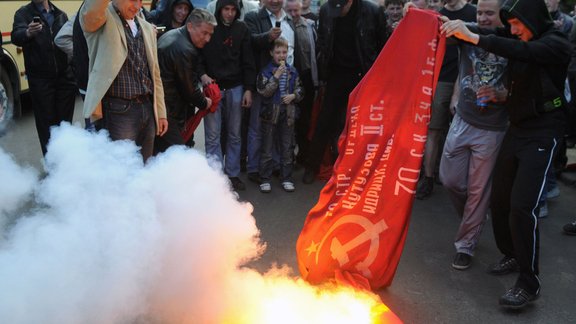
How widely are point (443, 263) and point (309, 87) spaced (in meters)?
3.09

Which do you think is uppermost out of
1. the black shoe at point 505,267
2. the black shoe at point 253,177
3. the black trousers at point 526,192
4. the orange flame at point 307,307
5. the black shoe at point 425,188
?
the black trousers at point 526,192

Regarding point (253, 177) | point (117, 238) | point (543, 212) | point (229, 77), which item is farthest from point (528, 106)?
point (253, 177)

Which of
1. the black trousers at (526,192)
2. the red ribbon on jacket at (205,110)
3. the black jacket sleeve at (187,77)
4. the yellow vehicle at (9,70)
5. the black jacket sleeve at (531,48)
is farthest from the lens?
the yellow vehicle at (9,70)

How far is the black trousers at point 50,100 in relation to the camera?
636 cm

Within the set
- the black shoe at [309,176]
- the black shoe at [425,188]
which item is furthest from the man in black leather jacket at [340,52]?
the black shoe at [425,188]

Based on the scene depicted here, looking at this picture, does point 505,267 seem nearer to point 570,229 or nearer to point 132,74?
point 570,229

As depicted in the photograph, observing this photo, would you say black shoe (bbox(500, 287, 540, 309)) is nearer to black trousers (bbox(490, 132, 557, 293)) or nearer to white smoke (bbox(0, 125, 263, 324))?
black trousers (bbox(490, 132, 557, 293))

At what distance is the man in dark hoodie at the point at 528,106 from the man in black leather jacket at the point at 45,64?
15.3ft

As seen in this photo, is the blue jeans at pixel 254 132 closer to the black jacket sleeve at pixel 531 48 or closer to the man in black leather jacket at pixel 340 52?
the man in black leather jacket at pixel 340 52

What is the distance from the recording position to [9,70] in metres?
8.81

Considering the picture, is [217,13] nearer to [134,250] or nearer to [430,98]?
[430,98]

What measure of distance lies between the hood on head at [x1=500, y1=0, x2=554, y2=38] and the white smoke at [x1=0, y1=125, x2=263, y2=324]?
2.26 metres

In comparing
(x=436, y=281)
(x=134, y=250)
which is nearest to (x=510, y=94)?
(x=436, y=281)

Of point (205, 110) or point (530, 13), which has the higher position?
point (530, 13)
